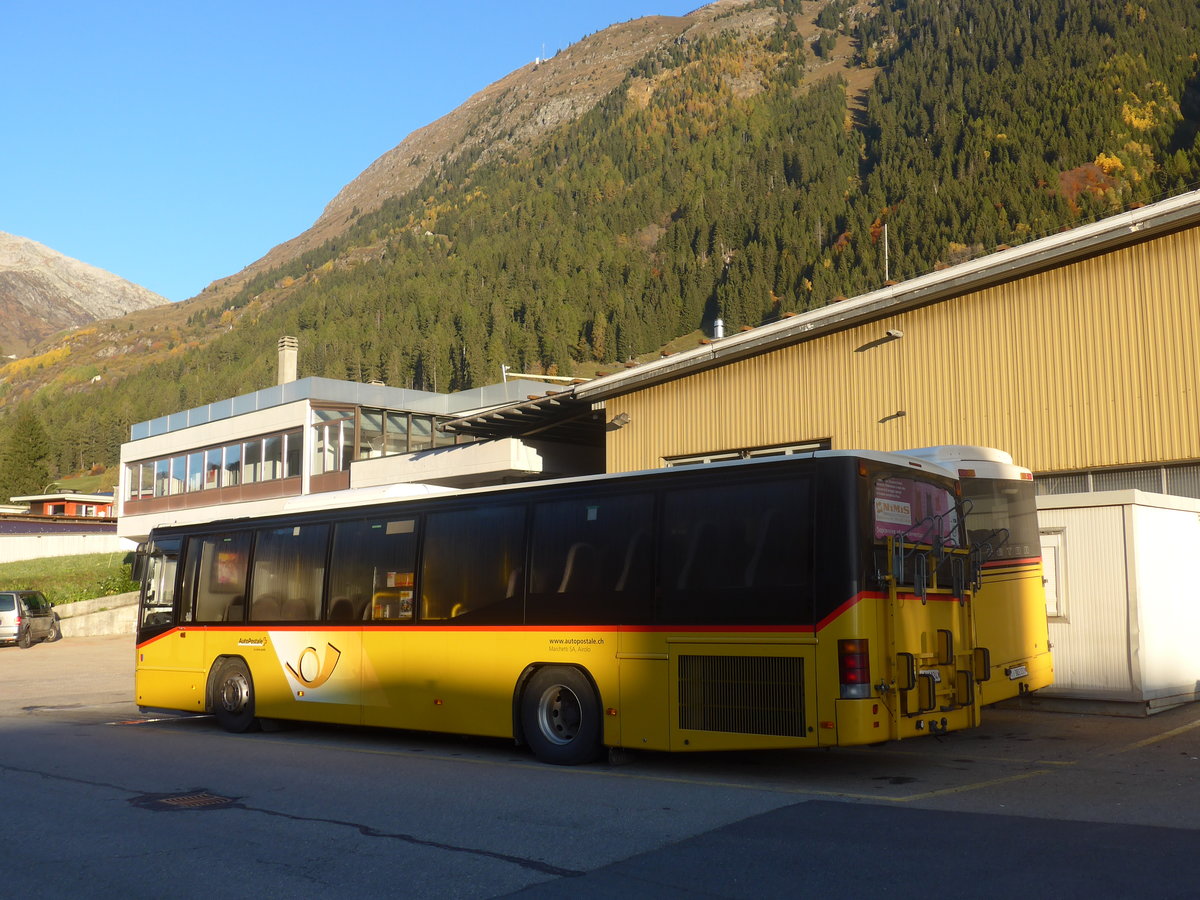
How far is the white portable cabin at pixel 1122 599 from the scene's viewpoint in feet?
45.1

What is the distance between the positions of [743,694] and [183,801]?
15.8 ft

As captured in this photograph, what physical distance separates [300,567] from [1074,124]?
12268cm

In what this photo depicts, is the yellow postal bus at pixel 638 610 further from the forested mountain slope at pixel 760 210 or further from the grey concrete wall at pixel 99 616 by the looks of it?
the forested mountain slope at pixel 760 210

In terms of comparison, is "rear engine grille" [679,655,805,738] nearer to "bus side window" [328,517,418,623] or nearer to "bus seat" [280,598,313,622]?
"bus side window" [328,517,418,623]

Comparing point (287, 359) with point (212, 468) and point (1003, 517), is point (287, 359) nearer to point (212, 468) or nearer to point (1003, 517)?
point (212, 468)

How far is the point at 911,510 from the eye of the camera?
1030 centimetres

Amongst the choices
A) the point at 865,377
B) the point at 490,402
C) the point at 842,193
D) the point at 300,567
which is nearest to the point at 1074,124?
the point at 842,193

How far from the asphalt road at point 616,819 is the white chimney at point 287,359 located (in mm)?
42773

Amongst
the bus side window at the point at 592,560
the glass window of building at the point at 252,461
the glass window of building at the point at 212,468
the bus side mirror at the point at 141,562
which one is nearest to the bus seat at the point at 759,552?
the bus side window at the point at 592,560

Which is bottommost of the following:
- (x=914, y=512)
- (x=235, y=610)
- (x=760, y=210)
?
(x=235, y=610)

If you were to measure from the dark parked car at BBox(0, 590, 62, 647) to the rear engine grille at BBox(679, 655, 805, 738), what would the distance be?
1130 inches

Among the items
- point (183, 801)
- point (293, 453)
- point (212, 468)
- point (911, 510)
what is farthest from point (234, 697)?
point (212, 468)

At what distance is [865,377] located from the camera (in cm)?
1981

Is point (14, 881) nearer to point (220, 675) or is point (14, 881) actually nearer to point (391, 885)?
point (391, 885)
